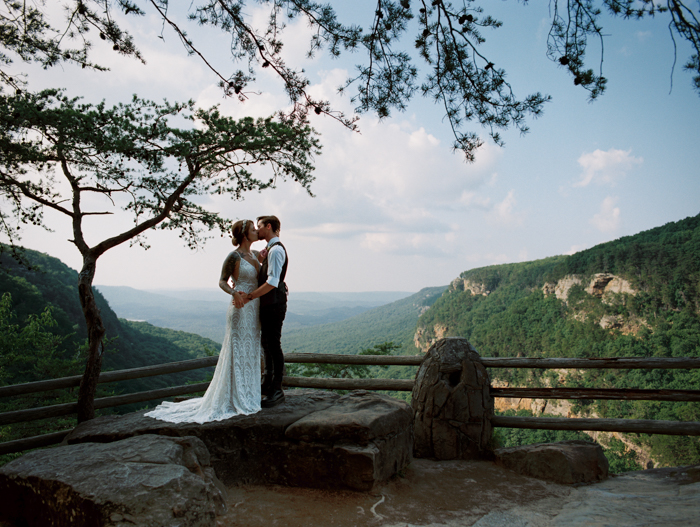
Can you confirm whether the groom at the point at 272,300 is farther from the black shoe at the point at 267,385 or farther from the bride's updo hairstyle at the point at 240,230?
the bride's updo hairstyle at the point at 240,230

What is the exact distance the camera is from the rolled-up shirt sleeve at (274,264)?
3.65 metres

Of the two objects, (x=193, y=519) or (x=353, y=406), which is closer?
(x=193, y=519)

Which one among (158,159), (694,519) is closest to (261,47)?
(158,159)

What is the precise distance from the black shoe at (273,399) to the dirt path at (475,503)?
0.74 metres

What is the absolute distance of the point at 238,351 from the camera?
3770 millimetres

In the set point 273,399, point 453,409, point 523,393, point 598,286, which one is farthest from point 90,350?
point 598,286

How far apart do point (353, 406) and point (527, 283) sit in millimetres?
81667

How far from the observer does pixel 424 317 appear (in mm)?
78188

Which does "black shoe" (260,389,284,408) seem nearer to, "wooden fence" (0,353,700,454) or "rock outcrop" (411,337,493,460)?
"wooden fence" (0,353,700,454)

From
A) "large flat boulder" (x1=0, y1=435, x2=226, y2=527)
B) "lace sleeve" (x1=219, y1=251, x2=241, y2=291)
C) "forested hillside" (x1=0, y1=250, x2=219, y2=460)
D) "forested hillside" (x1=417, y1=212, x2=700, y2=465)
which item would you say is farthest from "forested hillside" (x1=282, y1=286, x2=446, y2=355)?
"large flat boulder" (x1=0, y1=435, x2=226, y2=527)

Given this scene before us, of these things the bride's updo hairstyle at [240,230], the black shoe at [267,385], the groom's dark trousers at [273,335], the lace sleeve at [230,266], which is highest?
the bride's updo hairstyle at [240,230]

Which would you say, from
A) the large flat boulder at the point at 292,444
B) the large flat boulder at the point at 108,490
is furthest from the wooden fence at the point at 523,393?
the large flat boulder at the point at 108,490

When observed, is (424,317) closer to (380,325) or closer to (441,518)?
(380,325)

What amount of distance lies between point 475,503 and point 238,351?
94.7 inches
